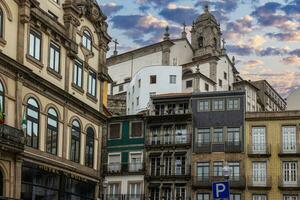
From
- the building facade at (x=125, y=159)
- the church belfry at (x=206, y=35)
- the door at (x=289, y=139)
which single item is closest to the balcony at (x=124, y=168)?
the building facade at (x=125, y=159)

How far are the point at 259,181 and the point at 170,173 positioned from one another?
1055cm

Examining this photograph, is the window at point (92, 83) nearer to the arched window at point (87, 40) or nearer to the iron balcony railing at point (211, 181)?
the arched window at point (87, 40)

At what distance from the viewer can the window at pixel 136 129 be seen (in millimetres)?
86312

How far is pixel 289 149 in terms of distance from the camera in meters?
79.9

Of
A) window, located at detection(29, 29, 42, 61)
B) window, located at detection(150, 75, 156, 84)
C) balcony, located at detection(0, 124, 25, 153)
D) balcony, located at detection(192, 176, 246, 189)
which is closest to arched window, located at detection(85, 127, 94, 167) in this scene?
window, located at detection(29, 29, 42, 61)

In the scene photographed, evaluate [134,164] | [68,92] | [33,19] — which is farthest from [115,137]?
[33,19]

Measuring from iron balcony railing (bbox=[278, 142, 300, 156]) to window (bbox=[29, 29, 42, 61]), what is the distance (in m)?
41.0

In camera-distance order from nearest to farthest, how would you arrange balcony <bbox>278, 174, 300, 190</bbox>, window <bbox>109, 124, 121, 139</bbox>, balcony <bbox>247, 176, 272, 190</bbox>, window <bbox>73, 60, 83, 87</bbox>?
window <bbox>73, 60, 83, 87</bbox>, balcony <bbox>278, 174, 300, 190</bbox>, balcony <bbox>247, 176, 272, 190</bbox>, window <bbox>109, 124, 121, 139</bbox>

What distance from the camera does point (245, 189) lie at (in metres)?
79.5

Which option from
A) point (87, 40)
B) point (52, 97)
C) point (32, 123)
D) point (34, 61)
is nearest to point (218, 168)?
point (87, 40)

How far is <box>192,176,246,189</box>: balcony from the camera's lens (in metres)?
79.6

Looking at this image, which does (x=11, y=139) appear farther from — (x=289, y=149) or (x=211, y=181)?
(x=289, y=149)

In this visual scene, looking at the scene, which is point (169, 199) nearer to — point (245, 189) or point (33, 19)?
point (245, 189)

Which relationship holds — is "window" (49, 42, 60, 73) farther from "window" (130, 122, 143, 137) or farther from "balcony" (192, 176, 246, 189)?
"window" (130, 122, 143, 137)
